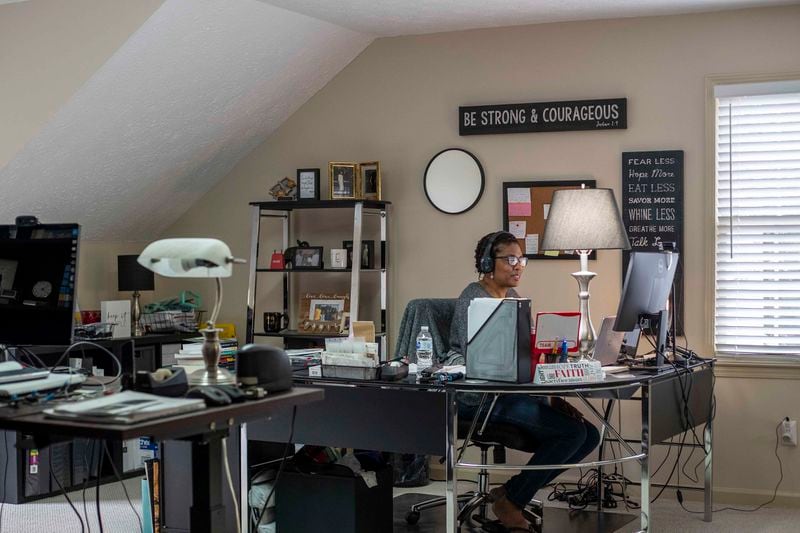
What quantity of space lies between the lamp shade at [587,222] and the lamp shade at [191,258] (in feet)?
6.63

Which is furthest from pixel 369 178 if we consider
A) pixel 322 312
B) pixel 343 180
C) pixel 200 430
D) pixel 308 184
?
pixel 200 430

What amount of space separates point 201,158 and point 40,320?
2.84 m

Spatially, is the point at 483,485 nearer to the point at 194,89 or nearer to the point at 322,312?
the point at 322,312

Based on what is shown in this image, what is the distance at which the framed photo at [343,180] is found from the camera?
18.8 feet

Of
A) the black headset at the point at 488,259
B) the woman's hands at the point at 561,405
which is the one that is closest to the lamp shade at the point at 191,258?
the black headset at the point at 488,259

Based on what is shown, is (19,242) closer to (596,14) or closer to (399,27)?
(399,27)

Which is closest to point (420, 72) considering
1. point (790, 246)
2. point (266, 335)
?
point (266, 335)

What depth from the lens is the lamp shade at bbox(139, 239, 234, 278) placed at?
267cm

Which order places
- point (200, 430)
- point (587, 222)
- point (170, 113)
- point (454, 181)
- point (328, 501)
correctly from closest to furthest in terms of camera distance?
point (200, 430) < point (328, 501) < point (587, 222) < point (170, 113) < point (454, 181)

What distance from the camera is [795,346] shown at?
16.8ft

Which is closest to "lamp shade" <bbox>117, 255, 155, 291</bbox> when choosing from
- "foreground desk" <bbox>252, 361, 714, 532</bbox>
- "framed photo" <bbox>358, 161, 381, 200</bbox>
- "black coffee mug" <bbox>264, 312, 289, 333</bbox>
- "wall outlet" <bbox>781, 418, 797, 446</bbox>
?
"black coffee mug" <bbox>264, 312, 289, 333</bbox>

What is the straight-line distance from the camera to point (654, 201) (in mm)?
5316

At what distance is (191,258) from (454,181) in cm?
319

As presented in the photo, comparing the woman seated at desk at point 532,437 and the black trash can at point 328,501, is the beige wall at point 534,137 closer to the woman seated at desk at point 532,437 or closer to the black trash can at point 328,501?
the woman seated at desk at point 532,437
